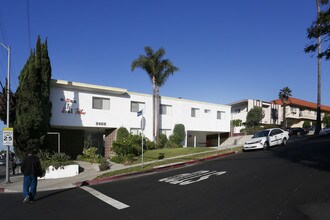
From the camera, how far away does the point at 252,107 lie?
53.9 m

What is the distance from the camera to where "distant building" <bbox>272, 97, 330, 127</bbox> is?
62.5m

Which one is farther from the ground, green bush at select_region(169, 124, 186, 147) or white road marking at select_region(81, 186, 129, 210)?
green bush at select_region(169, 124, 186, 147)

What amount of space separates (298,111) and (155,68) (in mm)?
43304

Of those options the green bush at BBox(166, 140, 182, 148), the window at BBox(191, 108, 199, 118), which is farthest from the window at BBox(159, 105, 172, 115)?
the window at BBox(191, 108, 199, 118)

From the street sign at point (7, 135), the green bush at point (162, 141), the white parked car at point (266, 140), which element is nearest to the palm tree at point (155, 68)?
the green bush at point (162, 141)

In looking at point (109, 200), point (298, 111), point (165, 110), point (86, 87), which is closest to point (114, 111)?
point (86, 87)

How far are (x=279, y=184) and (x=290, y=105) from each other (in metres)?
55.9

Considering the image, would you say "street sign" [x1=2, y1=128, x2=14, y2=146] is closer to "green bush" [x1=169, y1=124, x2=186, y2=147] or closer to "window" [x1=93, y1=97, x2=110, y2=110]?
"window" [x1=93, y1=97, x2=110, y2=110]

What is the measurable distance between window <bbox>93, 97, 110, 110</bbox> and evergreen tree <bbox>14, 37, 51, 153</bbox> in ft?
19.1

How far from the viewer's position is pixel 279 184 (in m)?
10.9

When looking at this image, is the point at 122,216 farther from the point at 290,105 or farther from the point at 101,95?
the point at 290,105

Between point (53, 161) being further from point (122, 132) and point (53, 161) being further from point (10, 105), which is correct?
point (122, 132)

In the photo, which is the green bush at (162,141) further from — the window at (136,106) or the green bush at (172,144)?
the window at (136,106)

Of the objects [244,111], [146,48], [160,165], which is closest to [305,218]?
[160,165]
